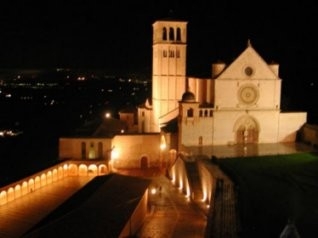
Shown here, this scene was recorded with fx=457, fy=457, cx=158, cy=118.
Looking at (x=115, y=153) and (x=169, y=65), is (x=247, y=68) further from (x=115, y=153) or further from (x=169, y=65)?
(x=115, y=153)

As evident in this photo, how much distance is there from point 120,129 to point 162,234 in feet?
63.3

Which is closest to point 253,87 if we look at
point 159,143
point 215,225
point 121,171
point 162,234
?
point 159,143

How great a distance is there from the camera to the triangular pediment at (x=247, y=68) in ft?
114

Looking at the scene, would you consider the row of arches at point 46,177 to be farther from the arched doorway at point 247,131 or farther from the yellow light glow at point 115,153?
the arched doorway at point 247,131

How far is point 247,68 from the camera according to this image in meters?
35.2

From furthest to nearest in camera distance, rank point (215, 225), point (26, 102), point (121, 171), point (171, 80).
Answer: point (26, 102)
point (171, 80)
point (121, 171)
point (215, 225)

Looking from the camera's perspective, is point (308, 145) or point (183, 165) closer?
point (183, 165)

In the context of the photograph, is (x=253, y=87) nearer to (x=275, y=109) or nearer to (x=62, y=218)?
(x=275, y=109)

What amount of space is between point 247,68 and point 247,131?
4945 mm

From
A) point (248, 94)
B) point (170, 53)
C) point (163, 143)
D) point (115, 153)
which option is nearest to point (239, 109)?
point (248, 94)

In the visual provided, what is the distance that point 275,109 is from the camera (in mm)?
36062

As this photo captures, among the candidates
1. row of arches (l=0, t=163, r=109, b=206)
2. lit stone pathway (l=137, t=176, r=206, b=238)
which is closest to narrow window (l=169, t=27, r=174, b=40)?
row of arches (l=0, t=163, r=109, b=206)

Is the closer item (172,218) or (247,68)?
(172,218)

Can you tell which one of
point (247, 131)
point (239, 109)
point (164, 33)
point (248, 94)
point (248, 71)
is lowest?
point (247, 131)
